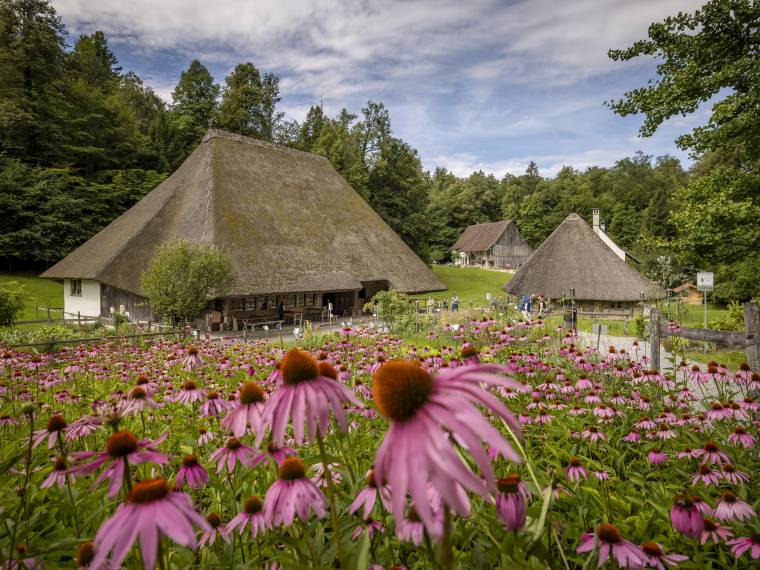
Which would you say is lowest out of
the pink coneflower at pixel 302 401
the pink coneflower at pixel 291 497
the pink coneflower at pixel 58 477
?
the pink coneflower at pixel 58 477

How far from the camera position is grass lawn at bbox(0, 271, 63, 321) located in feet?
75.0

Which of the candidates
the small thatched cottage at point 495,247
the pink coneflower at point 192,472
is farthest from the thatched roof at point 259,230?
the small thatched cottage at point 495,247

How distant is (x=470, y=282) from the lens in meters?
40.4

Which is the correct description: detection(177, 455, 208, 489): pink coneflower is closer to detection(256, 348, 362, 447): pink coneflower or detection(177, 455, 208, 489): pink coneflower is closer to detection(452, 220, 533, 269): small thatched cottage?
detection(256, 348, 362, 447): pink coneflower

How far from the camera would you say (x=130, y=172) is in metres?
31.7

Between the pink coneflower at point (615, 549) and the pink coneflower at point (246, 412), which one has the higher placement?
the pink coneflower at point (246, 412)

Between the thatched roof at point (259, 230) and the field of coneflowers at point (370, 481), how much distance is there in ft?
51.5

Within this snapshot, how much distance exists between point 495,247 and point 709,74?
43.6 m

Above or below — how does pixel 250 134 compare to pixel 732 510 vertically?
above

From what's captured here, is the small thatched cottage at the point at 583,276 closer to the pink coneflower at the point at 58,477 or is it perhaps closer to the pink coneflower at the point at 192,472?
the pink coneflower at the point at 192,472

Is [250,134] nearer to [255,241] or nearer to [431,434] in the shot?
[255,241]

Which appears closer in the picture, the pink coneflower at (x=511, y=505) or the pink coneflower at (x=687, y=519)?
the pink coneflower at (x=511, y=505)

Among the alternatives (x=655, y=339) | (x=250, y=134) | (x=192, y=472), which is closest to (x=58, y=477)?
(x=192, y=472)

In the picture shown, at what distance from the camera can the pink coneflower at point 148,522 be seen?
90 centimetres
